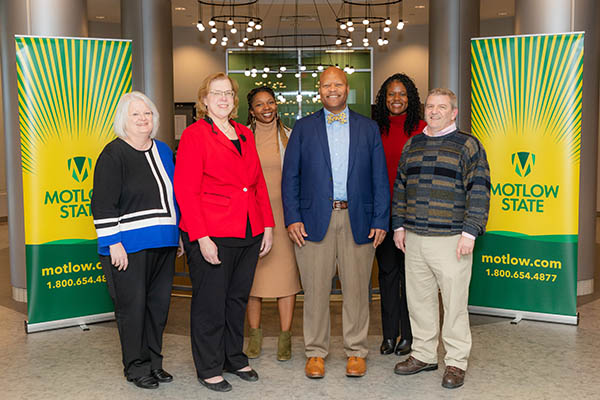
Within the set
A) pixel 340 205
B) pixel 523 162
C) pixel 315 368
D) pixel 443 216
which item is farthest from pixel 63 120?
pixel 523 162

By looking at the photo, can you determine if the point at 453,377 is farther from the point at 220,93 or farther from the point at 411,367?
the point at 220,93

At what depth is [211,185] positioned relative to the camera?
3611 millimetres

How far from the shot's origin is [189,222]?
11.7ft

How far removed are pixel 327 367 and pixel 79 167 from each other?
2.46 metres

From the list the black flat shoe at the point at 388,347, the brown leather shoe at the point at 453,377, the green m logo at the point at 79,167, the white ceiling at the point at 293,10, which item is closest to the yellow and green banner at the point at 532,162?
the black flat shoe at the point at 388,347

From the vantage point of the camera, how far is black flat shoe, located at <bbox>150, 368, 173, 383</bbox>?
3914mm

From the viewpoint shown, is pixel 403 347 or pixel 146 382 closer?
pixel 146 382

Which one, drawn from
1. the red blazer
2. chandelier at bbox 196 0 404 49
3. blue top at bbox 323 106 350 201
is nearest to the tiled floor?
the red blazer

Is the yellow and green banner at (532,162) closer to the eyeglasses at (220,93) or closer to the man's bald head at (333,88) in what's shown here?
the man's bald head at (333,88)

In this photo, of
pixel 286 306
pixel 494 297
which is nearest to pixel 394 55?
pixel 494 297

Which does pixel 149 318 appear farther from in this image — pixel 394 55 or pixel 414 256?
pixel 394 55

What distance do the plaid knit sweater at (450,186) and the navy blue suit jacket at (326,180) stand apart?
0.73 ft

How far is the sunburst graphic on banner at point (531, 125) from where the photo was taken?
16.2ft

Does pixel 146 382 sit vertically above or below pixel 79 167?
→ below
